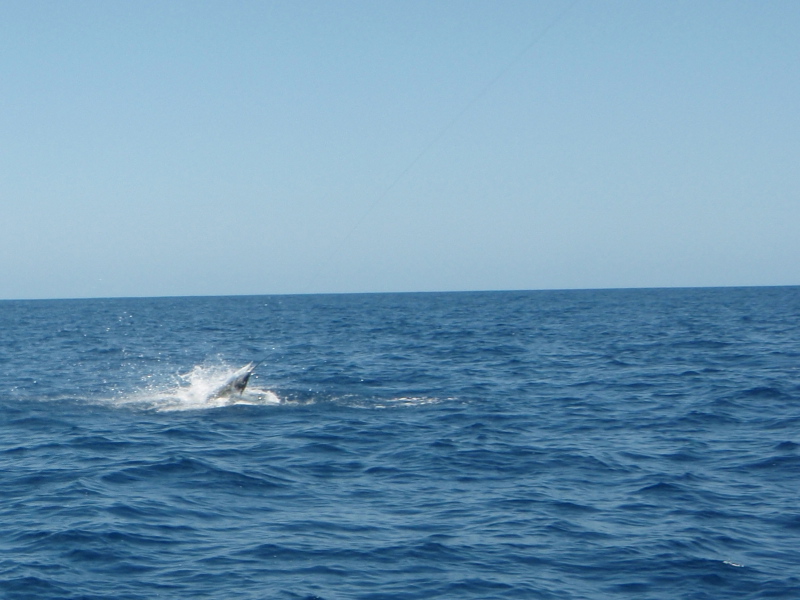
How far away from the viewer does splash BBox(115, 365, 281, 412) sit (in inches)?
989

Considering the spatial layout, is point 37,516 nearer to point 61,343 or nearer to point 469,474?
point 469,474

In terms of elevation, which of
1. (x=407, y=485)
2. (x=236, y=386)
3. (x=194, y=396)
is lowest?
(x=407, y=485)

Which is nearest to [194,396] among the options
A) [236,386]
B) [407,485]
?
[236,386]

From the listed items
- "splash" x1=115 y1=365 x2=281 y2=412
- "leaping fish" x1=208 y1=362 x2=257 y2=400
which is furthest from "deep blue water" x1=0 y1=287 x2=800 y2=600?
"leaping fish" x1=208 y1=362 x2=257 y2=400

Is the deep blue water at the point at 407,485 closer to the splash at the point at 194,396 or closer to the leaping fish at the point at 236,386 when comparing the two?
the splash at the point at 194,396

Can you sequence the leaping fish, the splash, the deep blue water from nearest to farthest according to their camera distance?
1. the deep blue water
2. the splash
3. the leaping fish

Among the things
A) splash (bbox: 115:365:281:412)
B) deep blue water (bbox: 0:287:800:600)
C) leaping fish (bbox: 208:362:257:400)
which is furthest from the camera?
leaping fish (bbox: 208:362:257:400)

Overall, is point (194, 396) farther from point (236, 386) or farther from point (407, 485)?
point (407, 485)

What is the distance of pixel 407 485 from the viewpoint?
1534cm

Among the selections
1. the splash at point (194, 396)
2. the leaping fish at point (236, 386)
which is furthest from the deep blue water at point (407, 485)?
the leaping fish at point (236, 386)

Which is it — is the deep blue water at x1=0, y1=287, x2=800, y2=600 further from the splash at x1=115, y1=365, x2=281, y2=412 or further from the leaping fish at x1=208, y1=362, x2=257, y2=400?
the leaping fish at x1=208, y1=362, x2=257, y2=400

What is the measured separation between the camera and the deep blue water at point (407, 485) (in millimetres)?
11023

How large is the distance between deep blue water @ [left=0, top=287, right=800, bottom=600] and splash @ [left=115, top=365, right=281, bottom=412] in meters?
0.16

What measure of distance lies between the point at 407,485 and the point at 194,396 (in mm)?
12850
